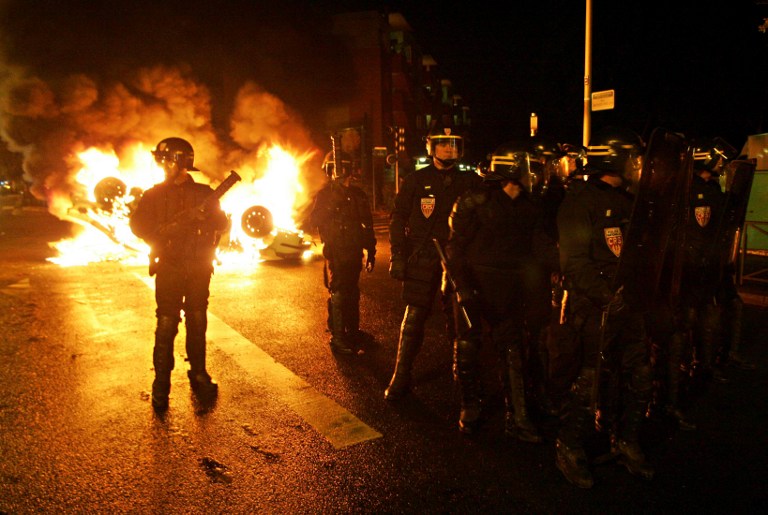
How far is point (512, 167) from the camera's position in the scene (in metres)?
3.89

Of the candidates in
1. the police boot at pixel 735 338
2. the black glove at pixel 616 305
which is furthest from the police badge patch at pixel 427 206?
the police boot at pixel 735 338

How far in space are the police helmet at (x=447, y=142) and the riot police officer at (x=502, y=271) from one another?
55cm

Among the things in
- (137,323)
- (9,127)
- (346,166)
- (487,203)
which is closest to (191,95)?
(9,127)

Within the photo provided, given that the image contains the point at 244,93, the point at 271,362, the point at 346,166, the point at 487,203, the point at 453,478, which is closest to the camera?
the point at 453,478

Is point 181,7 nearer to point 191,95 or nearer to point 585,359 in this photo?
point 191,95

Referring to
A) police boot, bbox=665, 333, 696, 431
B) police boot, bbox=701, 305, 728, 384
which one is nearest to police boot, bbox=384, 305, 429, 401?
police boot, bbox=665, 333, 696, 431

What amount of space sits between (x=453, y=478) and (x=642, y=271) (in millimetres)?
1625

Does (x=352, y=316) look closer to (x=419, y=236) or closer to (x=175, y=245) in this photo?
(x=419, y=236)

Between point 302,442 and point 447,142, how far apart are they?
2.47 metres

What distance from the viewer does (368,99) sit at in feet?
122

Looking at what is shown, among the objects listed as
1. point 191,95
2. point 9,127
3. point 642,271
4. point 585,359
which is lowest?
point 585,359

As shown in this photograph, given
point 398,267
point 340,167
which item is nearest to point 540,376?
point 398,267

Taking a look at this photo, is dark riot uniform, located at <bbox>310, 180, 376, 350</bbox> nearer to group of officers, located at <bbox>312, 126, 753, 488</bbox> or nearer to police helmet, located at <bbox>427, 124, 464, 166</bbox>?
group of officers, located at <bbox>312, 126, 753, 488</bbox>

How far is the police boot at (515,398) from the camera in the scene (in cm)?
382
